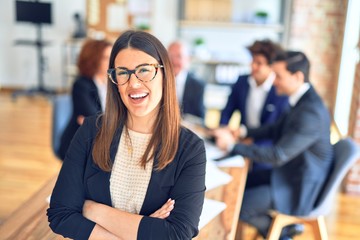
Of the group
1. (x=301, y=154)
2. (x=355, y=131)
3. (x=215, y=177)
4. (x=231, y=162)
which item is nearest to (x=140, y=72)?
(x=215, y=177)

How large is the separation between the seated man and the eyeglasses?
1.74 meters

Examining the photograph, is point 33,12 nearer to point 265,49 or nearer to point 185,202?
point 265,49

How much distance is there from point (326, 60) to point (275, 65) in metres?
3.97

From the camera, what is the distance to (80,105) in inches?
113

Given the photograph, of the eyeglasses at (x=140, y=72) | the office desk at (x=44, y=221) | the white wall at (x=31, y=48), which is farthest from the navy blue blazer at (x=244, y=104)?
the white wall at (x=31, y=48)

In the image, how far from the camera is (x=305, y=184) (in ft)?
7.72

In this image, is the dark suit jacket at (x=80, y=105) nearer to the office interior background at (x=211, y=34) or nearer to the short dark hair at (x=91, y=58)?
the short dark hair at (x=91, y=58)

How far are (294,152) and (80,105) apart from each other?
1.39 m

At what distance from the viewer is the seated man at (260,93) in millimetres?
3127

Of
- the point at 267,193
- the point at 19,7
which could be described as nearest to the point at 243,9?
the point at 19,7

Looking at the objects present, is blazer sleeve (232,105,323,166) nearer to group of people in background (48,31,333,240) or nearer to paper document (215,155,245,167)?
paper document (215,155,245,167)

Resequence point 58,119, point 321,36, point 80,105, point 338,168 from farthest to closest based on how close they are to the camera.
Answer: point 321,36, point 58,119, point 80,105, point 338,168

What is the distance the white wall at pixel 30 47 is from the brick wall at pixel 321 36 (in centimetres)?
351

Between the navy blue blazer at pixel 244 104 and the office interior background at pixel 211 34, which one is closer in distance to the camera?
the navy blue blazer at pixel 244 104
